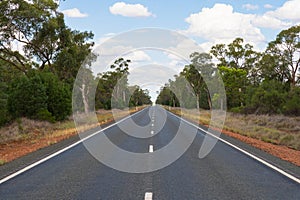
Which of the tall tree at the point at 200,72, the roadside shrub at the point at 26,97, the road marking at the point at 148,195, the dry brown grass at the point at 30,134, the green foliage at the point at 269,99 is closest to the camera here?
the road marking at the point at 148,195

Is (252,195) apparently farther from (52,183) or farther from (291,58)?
(291,58)

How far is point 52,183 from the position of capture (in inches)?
316

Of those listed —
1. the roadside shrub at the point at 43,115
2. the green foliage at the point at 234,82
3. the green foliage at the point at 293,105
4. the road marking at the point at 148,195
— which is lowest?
the road marking at the point at 148,195

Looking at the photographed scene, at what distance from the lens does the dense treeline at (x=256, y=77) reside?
41344 mm

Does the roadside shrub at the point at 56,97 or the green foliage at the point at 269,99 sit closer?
the roadside shrub at the point at 56,97

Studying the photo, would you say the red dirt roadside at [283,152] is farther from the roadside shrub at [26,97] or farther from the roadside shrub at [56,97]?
the roadside shrub at [56,97]

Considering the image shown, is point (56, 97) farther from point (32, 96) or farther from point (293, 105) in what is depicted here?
point (293, 105)

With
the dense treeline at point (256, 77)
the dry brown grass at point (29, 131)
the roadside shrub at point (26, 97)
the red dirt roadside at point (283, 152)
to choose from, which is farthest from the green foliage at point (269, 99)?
the roadside shrub at point (26, 97)

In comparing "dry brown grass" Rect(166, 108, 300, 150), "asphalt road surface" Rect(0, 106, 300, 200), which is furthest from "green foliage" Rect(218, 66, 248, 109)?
"asphalt road surface" Rect(0, 106, 300, 200)

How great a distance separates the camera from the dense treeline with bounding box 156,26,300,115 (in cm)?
4134

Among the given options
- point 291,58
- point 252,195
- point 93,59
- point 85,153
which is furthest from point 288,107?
point 252,195

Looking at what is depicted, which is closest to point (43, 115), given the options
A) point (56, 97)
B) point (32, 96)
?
point (32, 96)

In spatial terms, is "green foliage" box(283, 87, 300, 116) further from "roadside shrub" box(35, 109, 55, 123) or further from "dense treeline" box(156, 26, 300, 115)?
"roadside shrub" box(35, 109, 55, 123)

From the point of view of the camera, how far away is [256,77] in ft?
200
